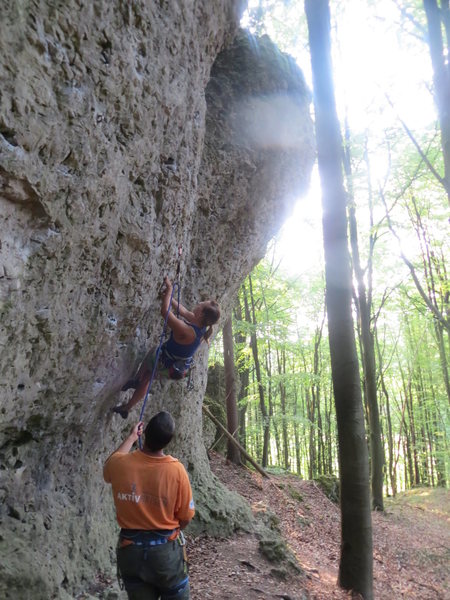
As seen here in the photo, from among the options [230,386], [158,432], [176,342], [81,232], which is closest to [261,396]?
[230,386]

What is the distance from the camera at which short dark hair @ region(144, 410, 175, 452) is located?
10.7 feet

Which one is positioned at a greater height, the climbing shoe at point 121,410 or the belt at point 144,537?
the climbing shoe at point 121,410

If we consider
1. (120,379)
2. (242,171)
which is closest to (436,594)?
(120,379)

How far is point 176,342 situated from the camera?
5.36 meters

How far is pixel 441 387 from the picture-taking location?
2786 centimetres

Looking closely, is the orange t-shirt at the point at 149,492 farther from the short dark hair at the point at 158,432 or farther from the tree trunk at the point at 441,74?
the tree trunk at the point at 441,74

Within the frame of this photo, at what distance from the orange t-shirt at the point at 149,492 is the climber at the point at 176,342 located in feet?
6.81

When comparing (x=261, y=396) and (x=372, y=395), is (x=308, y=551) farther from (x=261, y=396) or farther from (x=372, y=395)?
(x=261, y=396)

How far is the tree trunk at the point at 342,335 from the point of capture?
6242mm

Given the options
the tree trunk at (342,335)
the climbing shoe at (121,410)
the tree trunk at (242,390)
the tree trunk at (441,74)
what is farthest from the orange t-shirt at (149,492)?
the tree trunk at (242,390)

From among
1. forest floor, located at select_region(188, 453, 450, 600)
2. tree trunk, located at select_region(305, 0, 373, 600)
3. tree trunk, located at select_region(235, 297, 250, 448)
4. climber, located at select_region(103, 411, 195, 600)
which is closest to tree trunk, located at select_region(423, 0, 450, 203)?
tree trunk, located at select_region(305, 0, 373, 600)

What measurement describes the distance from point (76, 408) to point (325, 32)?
7.19 meters

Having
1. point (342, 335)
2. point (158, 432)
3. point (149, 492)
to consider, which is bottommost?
point (149, 492)

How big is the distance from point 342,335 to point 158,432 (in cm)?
416
